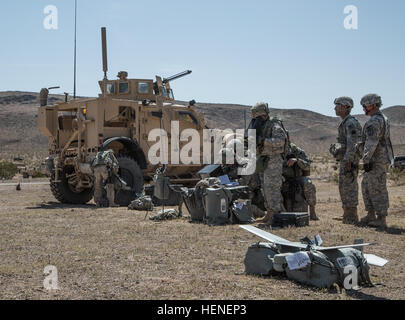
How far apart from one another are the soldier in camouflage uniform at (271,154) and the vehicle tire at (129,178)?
4.48m

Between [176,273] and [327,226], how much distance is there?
3.55 meters

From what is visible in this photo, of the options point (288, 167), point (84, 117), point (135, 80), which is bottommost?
point (288, 167)

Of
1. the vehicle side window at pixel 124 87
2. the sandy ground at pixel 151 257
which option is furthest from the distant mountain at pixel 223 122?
the sandy ground at pixel 151 257

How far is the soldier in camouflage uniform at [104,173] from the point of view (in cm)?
1124

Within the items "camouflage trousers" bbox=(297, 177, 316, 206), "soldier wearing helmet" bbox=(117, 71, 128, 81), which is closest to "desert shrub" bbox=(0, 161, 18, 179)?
"soldier wearing helmet" bbox=(117, 71, 128, 81)

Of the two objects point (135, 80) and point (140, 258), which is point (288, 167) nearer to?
point (140, 258)

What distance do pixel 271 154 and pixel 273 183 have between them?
1.42 feet

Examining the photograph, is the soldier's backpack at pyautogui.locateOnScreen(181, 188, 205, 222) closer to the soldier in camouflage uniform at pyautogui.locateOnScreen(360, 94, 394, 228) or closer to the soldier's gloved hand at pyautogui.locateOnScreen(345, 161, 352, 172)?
the soldier's gloved hand at pyautogui.locateOnScreen(345, 161, 352, 172)

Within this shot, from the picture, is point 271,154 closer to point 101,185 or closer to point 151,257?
point 151,257

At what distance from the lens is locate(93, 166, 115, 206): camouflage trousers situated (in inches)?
443

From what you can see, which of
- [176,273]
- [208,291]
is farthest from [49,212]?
[208,291]

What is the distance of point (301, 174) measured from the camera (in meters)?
9.08

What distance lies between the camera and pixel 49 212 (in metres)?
10.4

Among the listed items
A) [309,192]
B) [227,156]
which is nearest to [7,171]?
[227,156]
